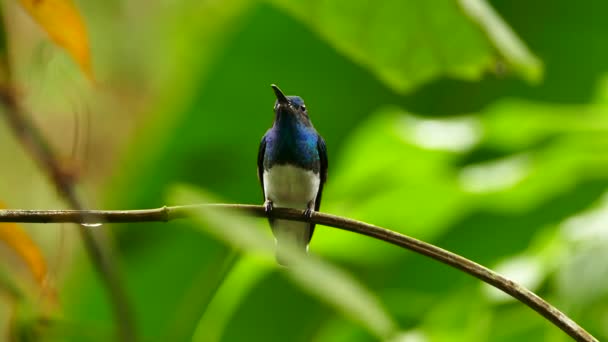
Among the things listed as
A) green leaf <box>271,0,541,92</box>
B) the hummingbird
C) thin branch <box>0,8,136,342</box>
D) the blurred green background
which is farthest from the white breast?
thin branch <box>0,8,136,342</box>

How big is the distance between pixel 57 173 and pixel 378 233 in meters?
0.38

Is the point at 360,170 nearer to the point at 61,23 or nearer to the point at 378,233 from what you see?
the point at 61,23

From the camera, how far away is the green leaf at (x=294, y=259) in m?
0.67

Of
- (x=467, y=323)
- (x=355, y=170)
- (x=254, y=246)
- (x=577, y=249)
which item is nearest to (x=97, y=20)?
(x=254, y=246)

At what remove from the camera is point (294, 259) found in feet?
2.35

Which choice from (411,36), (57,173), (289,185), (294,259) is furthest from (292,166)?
(294,259)

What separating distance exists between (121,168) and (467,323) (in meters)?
1.50

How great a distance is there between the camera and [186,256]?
3111mm

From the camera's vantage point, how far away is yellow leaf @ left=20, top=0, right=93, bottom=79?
824 mm

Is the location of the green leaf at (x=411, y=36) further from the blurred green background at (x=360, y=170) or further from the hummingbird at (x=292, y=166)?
the hummingbird at (x=292, y=166)

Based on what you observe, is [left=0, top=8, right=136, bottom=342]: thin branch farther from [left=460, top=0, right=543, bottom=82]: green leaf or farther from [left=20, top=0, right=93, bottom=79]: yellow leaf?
[left=460, top=0, right=543, bottom=82]: green leaf

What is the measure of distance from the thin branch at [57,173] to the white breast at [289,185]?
598 millimetres

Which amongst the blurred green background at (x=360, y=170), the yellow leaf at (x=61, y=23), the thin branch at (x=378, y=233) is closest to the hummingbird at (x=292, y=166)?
the blurred green background at (x=360, y=170)

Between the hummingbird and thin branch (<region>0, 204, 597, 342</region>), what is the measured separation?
2.78ft
